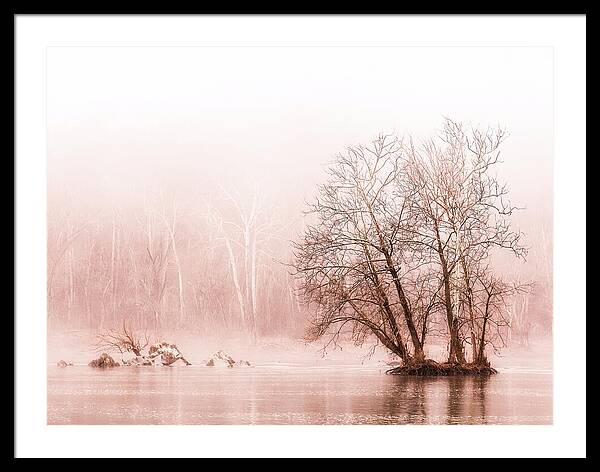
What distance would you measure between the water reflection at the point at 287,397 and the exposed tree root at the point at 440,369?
0.16 feet

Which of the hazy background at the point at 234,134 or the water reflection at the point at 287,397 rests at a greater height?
the hazy background at the point at 234,134

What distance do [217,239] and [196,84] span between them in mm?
1157

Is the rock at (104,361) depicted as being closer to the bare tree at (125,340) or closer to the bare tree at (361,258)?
the bare tree at (125,340)

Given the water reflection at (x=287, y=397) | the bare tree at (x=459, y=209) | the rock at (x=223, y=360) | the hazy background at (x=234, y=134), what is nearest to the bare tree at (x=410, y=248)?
the bare tree at (x=459, y=209)

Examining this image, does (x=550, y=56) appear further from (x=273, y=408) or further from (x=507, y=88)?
(x=273, y=408)

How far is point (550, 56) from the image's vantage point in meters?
8.12

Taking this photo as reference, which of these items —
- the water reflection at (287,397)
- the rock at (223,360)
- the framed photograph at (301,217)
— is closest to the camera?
the water reflection at (287,397)

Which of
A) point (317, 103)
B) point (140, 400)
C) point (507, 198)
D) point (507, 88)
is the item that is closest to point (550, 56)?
point (507, 88)

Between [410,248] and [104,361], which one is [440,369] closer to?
[410,248]

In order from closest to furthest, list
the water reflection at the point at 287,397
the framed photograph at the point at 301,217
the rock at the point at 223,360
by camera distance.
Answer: the water reflection at the point at 287,397 → the framed photograph at the point at 301,217 → the rock at the point at 223,360

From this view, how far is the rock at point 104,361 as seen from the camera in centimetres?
815

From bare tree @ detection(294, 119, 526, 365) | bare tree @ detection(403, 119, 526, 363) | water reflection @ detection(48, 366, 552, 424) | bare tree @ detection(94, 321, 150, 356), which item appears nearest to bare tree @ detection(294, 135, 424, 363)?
bare tree @ detection(294, 119, 526, 365)

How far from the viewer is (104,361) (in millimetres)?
8164

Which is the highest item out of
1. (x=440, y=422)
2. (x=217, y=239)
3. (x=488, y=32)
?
(x=488, y=32)
